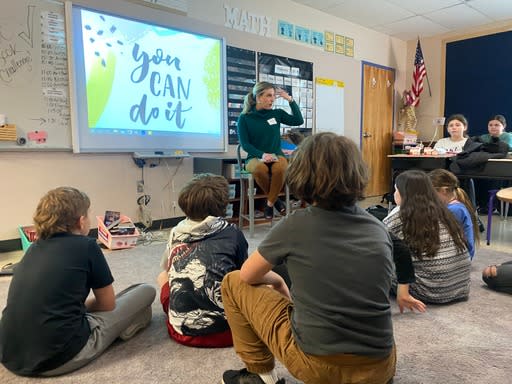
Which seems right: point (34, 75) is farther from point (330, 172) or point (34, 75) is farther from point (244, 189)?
point (330, 172)

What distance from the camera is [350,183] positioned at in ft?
2.92

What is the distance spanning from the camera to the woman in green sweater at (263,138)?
3.35 metres

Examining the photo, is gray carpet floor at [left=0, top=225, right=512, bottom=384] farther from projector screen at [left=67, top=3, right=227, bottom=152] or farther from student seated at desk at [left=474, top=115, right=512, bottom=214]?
student seated at desk at [left=474, top=115, right=512, bottom=214]

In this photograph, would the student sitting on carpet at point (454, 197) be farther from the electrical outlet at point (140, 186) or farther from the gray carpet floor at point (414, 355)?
the electrical outlet at point (140, 186)

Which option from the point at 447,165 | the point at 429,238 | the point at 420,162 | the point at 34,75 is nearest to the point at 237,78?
the point at 34,75

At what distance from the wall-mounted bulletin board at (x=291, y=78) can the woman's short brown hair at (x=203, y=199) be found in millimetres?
3106

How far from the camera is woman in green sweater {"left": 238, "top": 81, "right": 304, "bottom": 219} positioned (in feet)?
11.0

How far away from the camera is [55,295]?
1150 millimetres

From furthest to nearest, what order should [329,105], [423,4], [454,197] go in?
[329,105]
[423,4]
[454,197]

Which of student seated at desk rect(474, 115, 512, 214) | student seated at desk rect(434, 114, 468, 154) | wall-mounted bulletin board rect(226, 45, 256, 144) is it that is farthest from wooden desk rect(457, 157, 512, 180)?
wall-mounted bulletin board rect(226, 45, 256, 144)

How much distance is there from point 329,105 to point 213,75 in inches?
75.5

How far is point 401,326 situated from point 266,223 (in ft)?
7.91

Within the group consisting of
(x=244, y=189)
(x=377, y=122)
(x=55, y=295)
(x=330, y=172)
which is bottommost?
(x=55, y=295)

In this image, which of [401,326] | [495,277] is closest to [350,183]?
[401,326]
